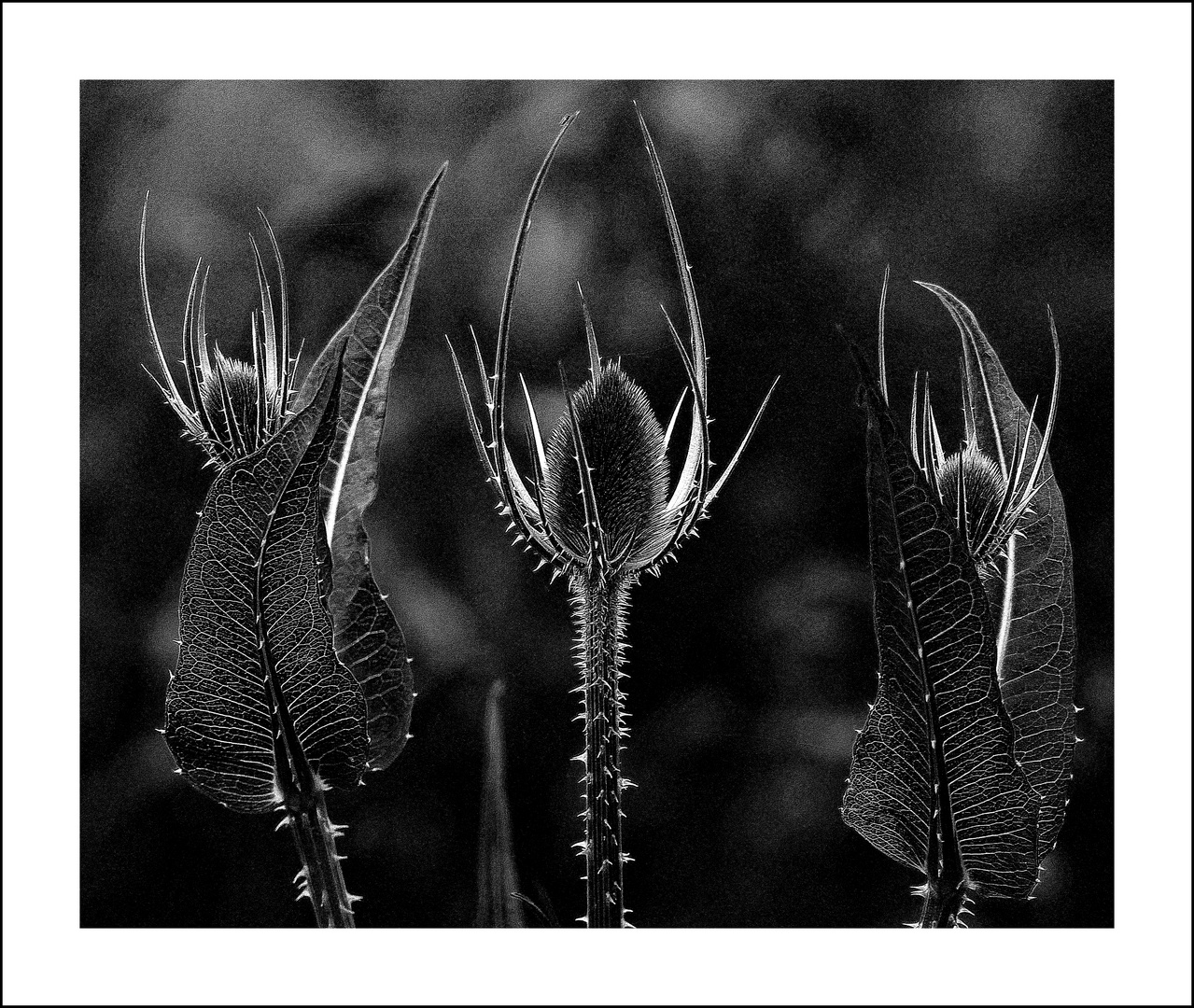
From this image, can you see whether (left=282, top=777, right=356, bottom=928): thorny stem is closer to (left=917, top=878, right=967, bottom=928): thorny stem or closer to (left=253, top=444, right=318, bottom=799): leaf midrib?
(left=253, top=444, right=318, bottom=799): leaf midrib

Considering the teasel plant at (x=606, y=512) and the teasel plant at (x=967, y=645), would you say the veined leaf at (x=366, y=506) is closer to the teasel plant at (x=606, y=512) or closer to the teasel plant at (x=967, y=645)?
the teasel plant at (x=606, y=512)

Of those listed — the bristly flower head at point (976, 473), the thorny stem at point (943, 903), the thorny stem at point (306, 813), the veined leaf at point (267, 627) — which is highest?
the bristly flower head at point (976, 473)

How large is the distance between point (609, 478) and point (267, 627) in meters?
0.34

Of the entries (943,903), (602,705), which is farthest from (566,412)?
(943,903)

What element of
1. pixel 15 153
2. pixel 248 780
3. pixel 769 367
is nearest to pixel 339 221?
pixel 15 153

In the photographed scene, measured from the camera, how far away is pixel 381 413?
3.70 ft

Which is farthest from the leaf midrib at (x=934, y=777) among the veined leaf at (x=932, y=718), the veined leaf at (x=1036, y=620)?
the veined leaf at (x=1036, y=620)

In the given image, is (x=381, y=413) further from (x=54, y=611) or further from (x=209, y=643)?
(x=54, y=611)

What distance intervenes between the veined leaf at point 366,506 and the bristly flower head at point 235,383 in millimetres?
46

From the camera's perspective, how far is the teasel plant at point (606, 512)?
101cm

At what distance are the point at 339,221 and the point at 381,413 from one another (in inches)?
11.8

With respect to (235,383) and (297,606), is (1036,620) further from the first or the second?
(235,383)

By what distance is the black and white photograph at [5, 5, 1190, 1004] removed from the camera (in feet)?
4.13

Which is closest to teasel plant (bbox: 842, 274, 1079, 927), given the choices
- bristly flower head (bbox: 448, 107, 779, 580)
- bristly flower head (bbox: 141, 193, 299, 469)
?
bristly flower head (bbox: 448, 107, 779, 580)
